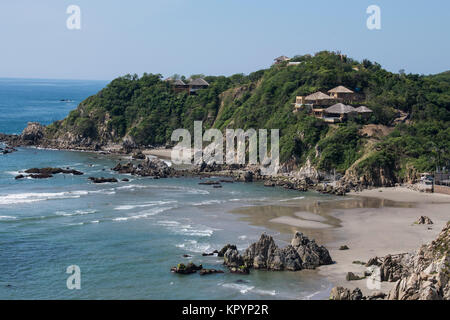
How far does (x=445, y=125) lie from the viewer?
254 feet

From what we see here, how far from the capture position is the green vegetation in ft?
232

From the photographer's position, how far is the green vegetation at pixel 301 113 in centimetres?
7062

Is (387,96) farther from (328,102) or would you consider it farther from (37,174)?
(37,174)

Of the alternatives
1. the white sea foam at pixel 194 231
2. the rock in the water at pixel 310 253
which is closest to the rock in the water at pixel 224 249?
the rock in the water at pixel 310 253

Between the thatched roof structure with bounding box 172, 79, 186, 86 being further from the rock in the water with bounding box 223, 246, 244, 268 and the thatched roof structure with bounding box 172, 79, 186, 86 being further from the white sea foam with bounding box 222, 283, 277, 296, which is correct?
the white sea foam with bounding box 222, 283, 277, 296

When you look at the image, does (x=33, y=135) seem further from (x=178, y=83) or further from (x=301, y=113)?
(x=301, y=113)

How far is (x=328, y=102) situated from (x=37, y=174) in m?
40.5

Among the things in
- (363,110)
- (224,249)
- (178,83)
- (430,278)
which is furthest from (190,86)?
(430,278)

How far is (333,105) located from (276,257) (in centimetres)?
4637

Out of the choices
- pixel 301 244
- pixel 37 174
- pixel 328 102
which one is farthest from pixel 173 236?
pixel 328 102

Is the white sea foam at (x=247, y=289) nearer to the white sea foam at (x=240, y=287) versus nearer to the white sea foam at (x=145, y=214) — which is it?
the white sea foam at (x=240, y=287)

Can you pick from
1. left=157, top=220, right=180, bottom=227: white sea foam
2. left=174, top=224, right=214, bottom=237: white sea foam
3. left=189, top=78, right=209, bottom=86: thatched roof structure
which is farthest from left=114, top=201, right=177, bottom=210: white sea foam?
left=189, top=78, right=209, bottom=86: thatched roof structure
